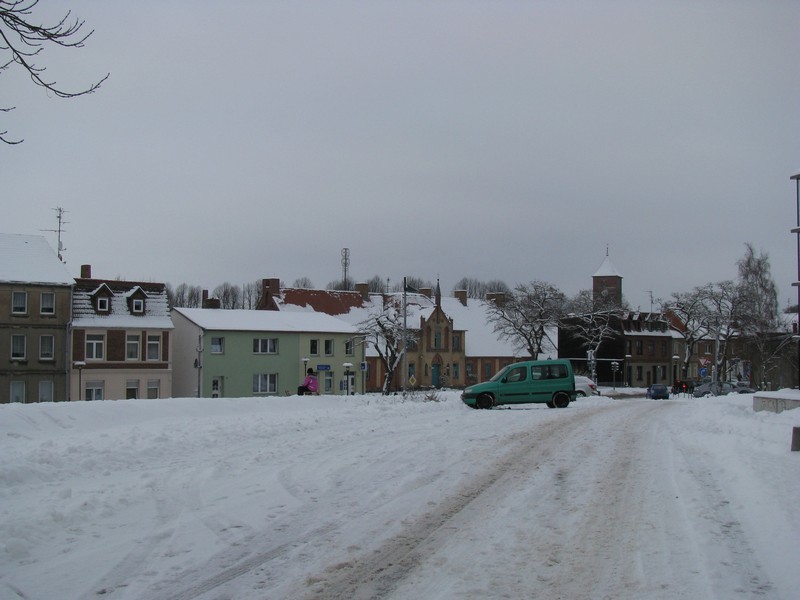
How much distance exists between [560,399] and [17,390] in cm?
3738

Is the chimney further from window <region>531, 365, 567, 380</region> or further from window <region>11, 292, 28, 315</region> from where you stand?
window <region>531, 365, 567, 380</region>

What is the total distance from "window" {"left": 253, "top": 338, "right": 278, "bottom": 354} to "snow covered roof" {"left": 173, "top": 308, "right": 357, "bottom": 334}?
2.87 ft

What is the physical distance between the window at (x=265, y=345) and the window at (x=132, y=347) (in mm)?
8431

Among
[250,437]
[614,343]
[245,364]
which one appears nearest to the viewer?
[250,437]

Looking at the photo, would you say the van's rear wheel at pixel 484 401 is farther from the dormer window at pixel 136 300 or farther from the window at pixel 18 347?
the dormer window at pixel 136 300

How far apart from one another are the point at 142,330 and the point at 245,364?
7775mm

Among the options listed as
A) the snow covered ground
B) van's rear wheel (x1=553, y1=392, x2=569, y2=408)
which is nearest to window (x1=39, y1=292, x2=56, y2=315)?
van's rear wheel (x1=553, y1=392, x2=569, y2=408)

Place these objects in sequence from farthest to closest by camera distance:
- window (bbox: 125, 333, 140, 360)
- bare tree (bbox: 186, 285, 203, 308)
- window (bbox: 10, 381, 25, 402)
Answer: bare tree (bbox: 186, 285, 203, 308)
window (bbox: 125, 333, 140, 360)
window (bbox: 10, 381, 25, 402)

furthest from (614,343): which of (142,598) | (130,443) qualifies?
(142,598)

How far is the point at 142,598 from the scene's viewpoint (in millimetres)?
6336

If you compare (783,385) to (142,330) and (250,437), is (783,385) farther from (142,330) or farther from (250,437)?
(250,437)

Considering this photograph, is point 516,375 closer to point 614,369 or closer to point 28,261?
point 28,261

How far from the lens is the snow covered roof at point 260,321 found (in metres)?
58.3

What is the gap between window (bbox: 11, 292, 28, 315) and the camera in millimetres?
50688
